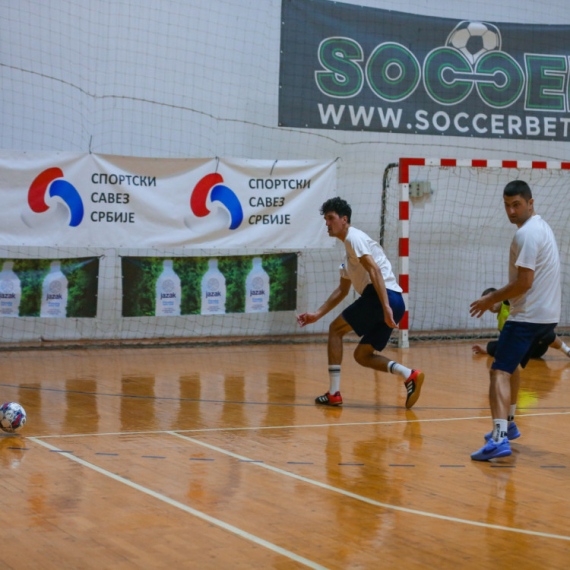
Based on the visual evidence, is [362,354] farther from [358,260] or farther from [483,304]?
[483,304]

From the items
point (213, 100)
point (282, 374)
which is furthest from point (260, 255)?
point (282, 374)

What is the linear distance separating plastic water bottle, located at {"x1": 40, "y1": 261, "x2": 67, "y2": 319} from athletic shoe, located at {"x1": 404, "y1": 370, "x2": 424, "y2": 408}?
611 cm

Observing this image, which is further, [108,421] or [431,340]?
[431,340]

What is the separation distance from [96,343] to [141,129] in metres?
3.32

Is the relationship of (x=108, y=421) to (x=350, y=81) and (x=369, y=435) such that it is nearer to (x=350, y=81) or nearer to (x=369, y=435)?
(x=369, y=435)

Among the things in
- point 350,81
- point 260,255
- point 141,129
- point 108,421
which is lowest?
point 108,421

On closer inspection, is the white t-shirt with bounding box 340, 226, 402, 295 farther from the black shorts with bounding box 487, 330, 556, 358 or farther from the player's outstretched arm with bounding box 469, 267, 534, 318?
the black shorts with bounding box 487, 330, 556, 358

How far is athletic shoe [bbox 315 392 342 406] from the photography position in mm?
7945

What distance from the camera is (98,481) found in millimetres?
5074

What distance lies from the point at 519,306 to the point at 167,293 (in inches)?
301

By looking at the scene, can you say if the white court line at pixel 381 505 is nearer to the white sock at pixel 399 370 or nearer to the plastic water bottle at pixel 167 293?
the white sock at pixel 399 370

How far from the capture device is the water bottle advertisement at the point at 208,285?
41.5 feet

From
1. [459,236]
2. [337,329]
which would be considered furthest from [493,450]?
[459,236]

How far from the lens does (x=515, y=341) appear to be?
5805 millimetres
